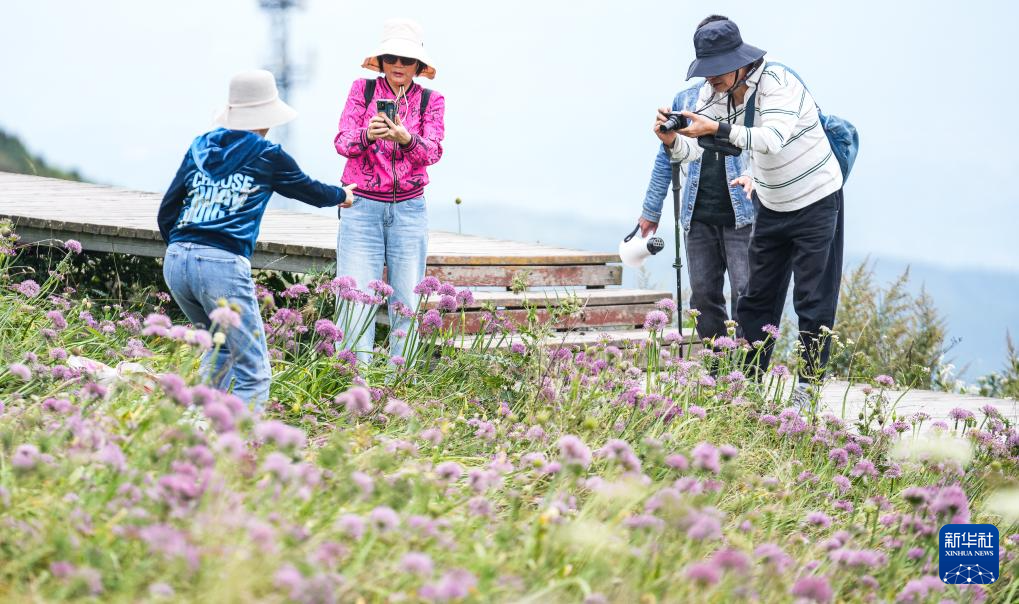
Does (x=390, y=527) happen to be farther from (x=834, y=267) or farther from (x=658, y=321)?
(x=834, y=267)

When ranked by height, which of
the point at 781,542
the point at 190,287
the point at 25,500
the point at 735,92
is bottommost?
the point at 781,542

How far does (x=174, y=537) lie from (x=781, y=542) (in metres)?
2.18

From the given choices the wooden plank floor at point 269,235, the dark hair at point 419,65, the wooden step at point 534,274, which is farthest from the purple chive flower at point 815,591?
the wooden plank floor at point 269,235

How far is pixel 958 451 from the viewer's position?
14.9 feet

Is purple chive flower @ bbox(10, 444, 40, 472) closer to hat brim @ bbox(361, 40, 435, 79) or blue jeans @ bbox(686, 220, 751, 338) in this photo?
hat brim @ bbox(361, 40, 435, 79)

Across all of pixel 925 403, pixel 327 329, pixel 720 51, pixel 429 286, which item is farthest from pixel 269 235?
pixel 925 403

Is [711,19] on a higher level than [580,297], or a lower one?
higher

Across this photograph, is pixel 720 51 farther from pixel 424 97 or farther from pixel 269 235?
pixel 269 235

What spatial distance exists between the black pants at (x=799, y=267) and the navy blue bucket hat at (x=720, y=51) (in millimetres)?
875

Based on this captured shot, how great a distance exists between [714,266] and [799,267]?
2.13 feet

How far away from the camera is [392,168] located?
5.35m

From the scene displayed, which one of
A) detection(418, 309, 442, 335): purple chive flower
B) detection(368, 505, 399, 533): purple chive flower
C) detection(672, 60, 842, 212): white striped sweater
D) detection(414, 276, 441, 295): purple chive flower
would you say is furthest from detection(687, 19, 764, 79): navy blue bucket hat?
detection(368, 505, 399, 533): purple chive flower

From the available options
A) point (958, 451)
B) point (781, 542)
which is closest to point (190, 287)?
point (781, 542)

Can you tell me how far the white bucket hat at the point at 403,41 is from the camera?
208 inches
